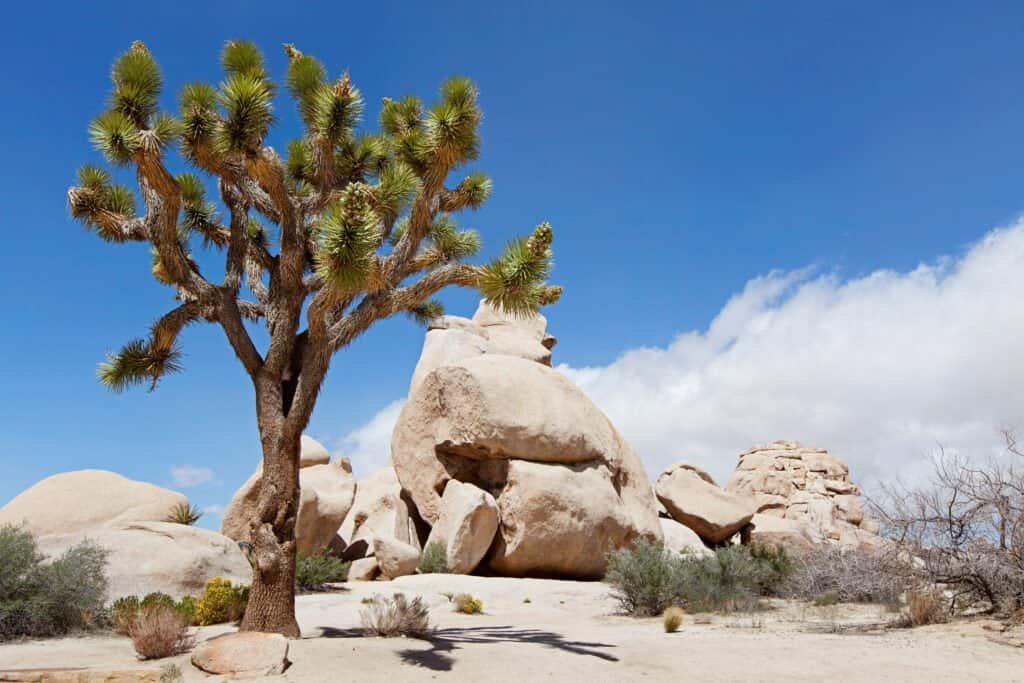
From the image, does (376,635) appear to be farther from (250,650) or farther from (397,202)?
(397,202)

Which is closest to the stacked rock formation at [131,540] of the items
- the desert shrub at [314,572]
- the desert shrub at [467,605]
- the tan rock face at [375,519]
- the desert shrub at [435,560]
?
the desert shrub at [314,572]

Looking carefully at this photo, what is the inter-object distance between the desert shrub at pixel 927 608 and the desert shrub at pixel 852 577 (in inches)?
12.2

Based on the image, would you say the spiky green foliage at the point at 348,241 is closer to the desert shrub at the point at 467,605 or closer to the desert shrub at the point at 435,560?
the desert shrub at the point at 467,605

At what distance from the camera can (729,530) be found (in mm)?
22828

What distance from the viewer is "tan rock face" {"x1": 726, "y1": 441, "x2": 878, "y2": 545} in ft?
93.7

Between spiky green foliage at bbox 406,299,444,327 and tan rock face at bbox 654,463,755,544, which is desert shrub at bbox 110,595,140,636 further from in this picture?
tan rock face at bbox 654,463,755,544

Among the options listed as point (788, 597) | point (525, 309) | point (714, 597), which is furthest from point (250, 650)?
point (788, 597)

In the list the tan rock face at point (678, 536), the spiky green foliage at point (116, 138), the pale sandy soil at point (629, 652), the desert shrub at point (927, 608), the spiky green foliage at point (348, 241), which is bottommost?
the pale sandy soil at point (629, 652)

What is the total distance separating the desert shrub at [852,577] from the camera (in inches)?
423

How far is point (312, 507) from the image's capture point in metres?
19.2

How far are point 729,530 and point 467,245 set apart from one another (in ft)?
49.1

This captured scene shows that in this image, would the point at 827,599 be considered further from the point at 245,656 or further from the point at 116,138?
the point at 116,138

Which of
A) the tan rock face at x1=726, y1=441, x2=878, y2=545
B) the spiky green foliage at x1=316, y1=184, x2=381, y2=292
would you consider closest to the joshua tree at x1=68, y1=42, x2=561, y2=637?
the spiky green foliage at x1=316, y1=184, x2=381, y2=292

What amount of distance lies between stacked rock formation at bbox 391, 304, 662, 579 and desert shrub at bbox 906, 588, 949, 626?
7673mm
